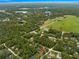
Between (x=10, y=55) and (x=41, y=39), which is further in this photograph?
(x=41, y=39)

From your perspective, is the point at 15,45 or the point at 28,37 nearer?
the point at 15,45

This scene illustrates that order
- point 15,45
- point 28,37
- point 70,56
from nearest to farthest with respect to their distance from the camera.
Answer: point 70,56 → point 15,45 → point 28,37

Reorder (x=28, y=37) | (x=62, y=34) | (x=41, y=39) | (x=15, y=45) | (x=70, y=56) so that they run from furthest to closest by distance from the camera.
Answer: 1. (x=62, y=34)
2. (x=28, y=37)
3. (x=41, y=39)
4. (x=15, y=45)
5. (x=70, y=56)

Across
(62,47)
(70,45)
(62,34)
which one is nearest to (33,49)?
(62,47)

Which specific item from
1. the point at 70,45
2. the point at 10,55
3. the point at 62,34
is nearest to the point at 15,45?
the point at 10,55

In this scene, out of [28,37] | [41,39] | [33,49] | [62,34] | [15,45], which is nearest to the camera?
[33,49]

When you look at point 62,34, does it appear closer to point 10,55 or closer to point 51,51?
point 51,51

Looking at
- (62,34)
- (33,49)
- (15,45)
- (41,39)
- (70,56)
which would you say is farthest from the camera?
(62,34)

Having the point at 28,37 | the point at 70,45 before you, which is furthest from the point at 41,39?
the point at 70,45

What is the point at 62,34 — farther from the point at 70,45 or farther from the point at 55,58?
the point at 55,58
